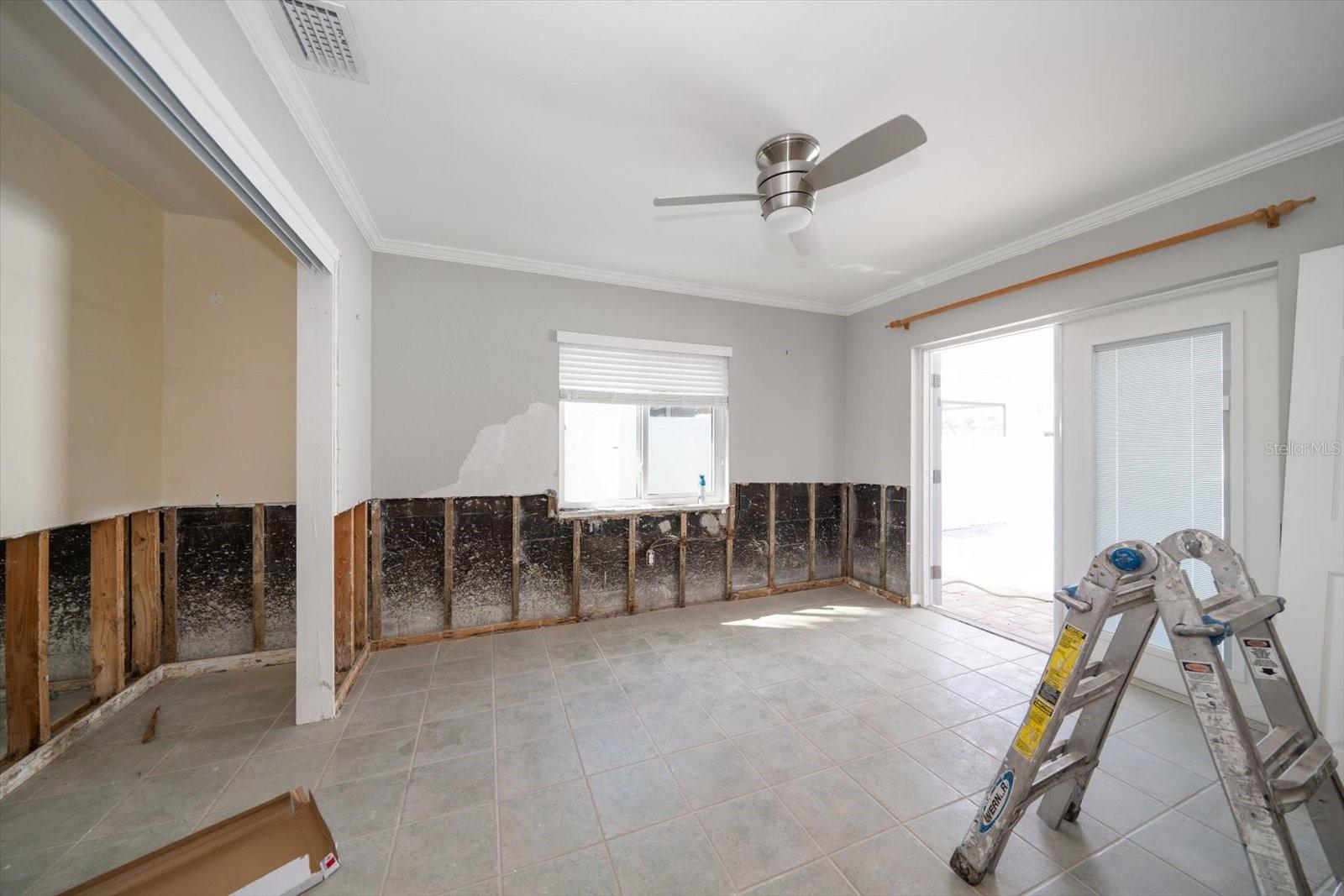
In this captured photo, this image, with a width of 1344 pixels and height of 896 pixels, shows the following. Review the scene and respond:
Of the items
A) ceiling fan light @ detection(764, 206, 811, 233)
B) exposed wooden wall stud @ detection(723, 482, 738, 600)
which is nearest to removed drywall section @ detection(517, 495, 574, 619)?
exposed wooden wall stud @ detection(723, 482, 738, 600)

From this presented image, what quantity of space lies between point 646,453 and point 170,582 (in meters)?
2.98

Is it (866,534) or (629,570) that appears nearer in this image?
(629,570)

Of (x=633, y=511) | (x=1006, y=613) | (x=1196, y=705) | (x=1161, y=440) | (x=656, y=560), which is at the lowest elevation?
(x=1006, y=613)

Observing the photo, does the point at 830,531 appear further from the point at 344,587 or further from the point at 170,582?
the point at 170,582

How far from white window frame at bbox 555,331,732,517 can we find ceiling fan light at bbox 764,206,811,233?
1871mm

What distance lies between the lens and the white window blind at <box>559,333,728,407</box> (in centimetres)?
364

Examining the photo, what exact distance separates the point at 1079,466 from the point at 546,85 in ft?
11.5

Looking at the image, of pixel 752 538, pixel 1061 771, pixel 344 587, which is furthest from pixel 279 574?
pixel 1061 771

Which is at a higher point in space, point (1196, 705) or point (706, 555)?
point (1196, 705)

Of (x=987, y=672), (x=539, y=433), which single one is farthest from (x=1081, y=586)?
(x=539, y=433)

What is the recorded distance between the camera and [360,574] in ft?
9.60

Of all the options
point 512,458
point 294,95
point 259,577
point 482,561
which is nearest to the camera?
point 294,95

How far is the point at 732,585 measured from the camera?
13.5ft

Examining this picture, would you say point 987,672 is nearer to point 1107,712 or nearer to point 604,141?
point 1107,712
